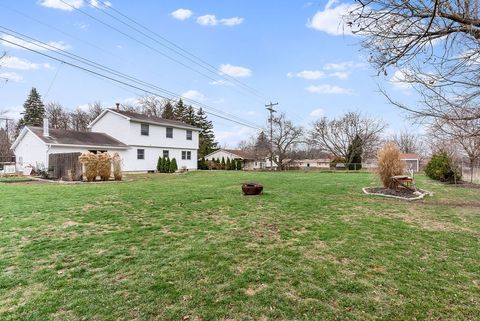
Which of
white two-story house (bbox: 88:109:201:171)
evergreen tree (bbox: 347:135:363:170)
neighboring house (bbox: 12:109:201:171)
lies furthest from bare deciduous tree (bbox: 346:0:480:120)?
evergreen tree (bbox: 347:135:363:170)

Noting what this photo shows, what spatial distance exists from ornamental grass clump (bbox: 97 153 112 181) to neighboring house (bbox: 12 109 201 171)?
19.4 feet

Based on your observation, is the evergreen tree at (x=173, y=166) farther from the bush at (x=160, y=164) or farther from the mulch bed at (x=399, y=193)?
the mulch bed at (x=399, y=193)

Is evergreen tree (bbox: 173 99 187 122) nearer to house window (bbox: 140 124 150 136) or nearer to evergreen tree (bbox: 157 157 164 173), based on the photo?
→ house window (bbox: 140 124 150 136)

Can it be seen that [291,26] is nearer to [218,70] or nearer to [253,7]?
[253,7]

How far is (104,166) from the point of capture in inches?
599

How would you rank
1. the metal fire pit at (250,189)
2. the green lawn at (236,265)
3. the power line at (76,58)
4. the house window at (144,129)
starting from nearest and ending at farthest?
the green lawn at (236,265) < the metal fire pit at (250,189) < the power line at (76,58) < the house window at (144,129)

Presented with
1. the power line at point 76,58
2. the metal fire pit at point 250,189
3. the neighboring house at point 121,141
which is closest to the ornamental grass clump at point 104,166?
the power line at point 76,58

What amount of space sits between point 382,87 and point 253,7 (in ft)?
9.65

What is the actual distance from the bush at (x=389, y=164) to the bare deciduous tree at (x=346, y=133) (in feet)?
90.9

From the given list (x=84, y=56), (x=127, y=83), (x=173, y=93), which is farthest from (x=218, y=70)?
(x=84, y=56)

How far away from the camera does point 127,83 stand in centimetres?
1734

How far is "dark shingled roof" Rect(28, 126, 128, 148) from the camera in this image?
19.5 metres

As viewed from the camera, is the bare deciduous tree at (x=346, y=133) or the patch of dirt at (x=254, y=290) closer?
the patch of dirt at (x=254, y=290)

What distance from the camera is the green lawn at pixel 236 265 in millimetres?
2623
